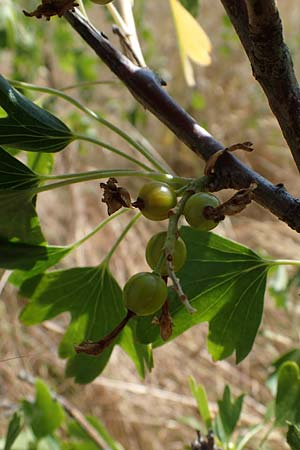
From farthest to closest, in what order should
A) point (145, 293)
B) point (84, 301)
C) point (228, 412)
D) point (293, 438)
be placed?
point (228, 412)
point (84, 301)
point (293, 438)
point (145, 293)

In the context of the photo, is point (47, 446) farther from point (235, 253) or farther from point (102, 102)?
point (102, 102)

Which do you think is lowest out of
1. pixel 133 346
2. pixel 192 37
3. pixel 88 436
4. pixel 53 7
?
pixel 88 436

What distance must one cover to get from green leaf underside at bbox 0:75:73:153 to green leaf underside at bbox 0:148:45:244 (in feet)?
0.06

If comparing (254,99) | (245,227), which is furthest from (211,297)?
(254,99)

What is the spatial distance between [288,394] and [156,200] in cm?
35

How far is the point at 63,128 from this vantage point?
1.68ft

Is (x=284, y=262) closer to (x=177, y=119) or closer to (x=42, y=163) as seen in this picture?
(x=177, y=119)

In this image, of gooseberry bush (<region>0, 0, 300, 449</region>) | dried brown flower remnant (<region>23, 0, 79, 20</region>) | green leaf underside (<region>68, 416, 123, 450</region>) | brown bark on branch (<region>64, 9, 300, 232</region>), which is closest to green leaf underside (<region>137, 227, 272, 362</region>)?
gooseberry bush (<region>0, 0, 300, 449</region>)

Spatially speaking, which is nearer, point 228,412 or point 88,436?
point 228,412

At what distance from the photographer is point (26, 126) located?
0.48 m

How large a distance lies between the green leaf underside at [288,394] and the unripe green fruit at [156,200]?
31 centimetres

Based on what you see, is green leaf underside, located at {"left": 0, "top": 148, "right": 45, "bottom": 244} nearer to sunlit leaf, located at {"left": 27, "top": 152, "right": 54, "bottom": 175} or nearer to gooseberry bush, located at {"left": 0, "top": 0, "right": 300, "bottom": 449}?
gooseberry bush, located at {"left": 0, "top": 0, "right": 300, "bottom": 449}

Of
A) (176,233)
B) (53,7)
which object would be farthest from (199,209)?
(53,7)

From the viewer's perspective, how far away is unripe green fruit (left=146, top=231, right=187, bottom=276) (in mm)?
403
